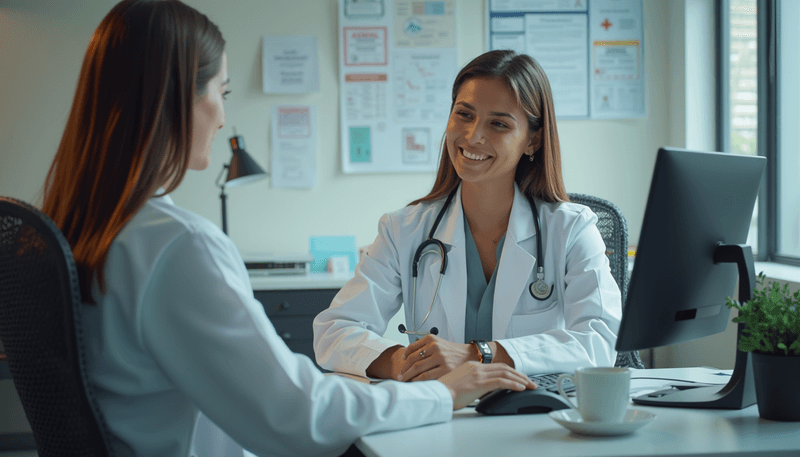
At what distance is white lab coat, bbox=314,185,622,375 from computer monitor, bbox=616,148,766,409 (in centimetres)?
31

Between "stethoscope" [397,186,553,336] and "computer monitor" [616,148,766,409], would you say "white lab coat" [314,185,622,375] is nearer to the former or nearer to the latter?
"stethoscope" [397,186,553,336]

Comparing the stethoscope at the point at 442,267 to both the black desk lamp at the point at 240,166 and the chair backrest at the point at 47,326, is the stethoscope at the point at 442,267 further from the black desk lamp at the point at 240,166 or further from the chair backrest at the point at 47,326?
the black desk lamp at the point at 240,166

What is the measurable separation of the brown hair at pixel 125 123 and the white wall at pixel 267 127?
233cm

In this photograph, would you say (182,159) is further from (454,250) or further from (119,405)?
(454,250)

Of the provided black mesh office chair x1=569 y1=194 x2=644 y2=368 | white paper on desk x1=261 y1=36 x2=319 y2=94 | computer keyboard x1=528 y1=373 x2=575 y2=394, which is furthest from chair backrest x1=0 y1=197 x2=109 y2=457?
white paper on desk x1=261 y1=36 x2=319 y2=94

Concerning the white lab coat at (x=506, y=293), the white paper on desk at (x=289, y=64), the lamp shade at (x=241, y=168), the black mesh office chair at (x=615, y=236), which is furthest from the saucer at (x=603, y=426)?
the white paper on desk at (x=289, y=64)

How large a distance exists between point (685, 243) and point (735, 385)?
245 millimetres

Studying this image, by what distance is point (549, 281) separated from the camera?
166cm

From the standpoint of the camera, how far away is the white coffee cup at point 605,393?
0.90m

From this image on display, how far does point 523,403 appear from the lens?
103 centimetres

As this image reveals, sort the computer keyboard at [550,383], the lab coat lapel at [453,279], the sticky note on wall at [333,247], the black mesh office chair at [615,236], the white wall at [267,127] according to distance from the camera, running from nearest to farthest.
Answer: the computer keyboard at [550,383] → the lab coat lapel at [453,279] → the black mesh office chair at [615,236] → the white wall at [267,127] → the sticky note on wall at [333,247]

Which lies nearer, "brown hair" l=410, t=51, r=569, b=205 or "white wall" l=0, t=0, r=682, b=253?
"brown hair" l=410, t=51, r=569, b=205

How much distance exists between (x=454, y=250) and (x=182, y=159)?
0.94 metres

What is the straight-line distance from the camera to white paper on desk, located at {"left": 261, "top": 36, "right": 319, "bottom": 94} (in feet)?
10.4
